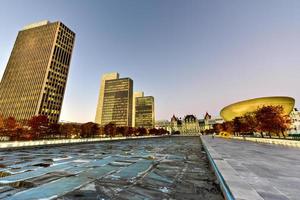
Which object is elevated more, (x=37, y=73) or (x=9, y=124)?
(x=37, y=73)

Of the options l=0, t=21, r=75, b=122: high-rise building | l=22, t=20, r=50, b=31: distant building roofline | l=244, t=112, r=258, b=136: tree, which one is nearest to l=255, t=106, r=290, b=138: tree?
l=244, t=112, r=258, b=136: tree

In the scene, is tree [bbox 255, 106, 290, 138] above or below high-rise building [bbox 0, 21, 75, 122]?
below

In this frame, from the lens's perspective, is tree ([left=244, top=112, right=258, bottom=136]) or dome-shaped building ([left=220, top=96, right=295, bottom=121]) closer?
tree ([left=244, top=112, right=258, bottom=136])

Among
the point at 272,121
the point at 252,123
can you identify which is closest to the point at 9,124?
the point at 272,121

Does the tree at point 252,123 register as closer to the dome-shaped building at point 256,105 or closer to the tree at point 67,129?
the dome-shaped building at point 256,105

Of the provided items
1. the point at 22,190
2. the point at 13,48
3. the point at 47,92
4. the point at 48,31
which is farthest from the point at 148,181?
the point at 13,48

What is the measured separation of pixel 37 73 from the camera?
378 ft

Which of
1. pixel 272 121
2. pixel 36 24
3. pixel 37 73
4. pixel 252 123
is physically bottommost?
pixel 272 121

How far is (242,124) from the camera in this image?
2389 inches

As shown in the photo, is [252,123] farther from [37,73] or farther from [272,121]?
[37,73]

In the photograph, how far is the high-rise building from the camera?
356 feet

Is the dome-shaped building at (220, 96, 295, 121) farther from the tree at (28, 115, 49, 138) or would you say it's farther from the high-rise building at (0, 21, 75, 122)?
the high-rise building at (0, 21, 75, 122)

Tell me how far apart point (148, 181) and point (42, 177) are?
5445 millimetres

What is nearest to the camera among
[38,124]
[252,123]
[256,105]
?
[252,123]
